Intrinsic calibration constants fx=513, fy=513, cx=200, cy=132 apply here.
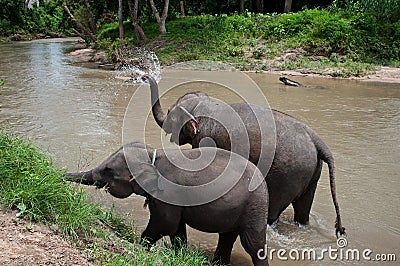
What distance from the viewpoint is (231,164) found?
424cm

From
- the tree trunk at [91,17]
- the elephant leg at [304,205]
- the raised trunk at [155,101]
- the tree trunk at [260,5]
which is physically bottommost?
the elephant leg at [304,205]

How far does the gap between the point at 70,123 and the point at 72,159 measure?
112 inches

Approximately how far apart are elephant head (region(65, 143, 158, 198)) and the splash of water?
13571mm

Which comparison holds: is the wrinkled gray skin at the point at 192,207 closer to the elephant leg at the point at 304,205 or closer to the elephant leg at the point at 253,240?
the elephant leg at the point at 253,240

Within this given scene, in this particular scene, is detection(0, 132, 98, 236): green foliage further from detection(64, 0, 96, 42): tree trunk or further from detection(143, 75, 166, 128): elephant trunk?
detection(64, 0, 96, 42): tree trunk

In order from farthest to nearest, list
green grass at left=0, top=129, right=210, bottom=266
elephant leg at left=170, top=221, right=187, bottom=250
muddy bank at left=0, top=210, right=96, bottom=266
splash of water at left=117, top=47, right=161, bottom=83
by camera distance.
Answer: splash of water at left=117, top=47, right=161, bottom=83 → elephant leg at left=170, top=221, right=187, bottom=250 → green grass at left=0, top=129, right=210, bottom=266 → muddy bank at left=0, top=210, right=96, bottom=266

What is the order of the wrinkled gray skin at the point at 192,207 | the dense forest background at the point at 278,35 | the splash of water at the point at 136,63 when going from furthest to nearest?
the dense forest background at the point at 278,35
the splash of water at the point at 136,63
the wrinkled gray skin at the point at 192,207

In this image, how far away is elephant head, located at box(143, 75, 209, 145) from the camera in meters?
5.32

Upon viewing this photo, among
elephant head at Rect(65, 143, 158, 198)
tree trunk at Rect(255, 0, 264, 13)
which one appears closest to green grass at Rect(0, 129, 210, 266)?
elephant head at Rect(65, 143, 158, 198)

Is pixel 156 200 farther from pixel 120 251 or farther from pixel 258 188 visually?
pixel 258 188

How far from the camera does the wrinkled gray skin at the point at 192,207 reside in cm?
415

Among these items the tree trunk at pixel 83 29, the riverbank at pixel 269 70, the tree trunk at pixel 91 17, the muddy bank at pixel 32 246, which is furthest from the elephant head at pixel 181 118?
the tree trunk at pixel 91 17

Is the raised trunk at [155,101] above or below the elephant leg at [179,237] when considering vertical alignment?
Result: above

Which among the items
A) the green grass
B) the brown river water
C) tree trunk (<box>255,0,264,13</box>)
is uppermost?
tree trunk (<box>255,0,264,13</box>)
